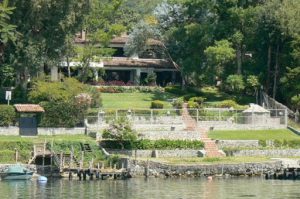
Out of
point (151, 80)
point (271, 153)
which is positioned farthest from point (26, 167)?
point (151, 80)

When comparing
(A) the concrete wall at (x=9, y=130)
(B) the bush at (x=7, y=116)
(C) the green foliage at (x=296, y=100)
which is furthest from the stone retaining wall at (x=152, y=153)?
(C) the green foliage at (x=296, y=100)

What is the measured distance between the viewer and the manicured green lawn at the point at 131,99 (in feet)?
318

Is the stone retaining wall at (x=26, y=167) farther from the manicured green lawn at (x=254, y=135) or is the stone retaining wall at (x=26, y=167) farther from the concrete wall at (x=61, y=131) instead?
the manicured green lawn at (x=254, y=135)

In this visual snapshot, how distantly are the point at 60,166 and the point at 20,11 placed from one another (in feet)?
63.6

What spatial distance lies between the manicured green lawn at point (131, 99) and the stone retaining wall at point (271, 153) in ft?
54.4

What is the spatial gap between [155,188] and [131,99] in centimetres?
3897

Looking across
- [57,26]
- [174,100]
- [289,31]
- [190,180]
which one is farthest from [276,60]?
[190,180]

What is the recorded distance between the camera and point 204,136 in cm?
8500

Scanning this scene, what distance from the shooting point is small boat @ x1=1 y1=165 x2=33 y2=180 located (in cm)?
6988

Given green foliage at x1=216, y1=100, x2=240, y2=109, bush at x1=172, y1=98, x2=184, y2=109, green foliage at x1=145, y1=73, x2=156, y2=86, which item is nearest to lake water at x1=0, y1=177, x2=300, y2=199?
green foliage at x1=216, y1=100, x2=240, y2=109

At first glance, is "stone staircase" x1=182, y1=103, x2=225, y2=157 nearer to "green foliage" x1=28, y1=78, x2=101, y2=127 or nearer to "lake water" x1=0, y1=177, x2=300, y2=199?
"lake water" x1=0, y1=177, x2=300, y2=199

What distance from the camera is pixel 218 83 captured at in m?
112

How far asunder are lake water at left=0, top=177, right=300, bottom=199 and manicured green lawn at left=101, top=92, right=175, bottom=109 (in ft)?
85.3

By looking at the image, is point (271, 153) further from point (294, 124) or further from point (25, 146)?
point (25, 146)
